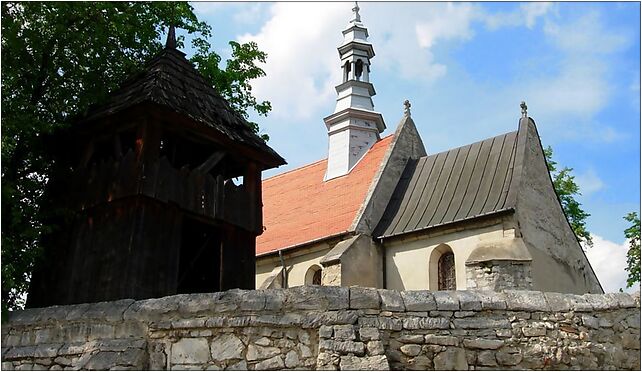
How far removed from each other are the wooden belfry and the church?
4924 mm

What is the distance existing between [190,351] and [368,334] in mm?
2017

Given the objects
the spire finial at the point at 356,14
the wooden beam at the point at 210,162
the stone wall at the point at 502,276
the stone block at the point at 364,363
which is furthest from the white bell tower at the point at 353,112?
the stone block at the point at 364,363

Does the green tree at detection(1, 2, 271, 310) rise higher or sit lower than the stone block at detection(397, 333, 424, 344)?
higher

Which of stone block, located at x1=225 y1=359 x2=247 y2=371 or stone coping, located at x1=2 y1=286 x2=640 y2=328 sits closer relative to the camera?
stone block, located at x1=225 y1=359 x2=247 y2=371

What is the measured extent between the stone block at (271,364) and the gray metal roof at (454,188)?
915cm

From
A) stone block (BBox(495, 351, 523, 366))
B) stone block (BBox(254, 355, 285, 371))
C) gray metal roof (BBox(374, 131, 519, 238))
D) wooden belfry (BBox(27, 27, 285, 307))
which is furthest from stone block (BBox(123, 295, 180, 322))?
gray metal roof (BBox(374, 131, 519, 238))

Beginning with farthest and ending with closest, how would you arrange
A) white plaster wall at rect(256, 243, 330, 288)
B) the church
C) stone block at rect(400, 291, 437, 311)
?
white plaster wall at rect(256, 243, 330, 288) → the church → stone block at rect(400, 291, 437, 311)

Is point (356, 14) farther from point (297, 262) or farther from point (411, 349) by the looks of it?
point (411, 349)

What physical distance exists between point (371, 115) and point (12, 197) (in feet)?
55.0

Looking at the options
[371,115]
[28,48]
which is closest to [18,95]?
[28,48]

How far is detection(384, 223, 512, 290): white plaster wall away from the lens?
15617 mm

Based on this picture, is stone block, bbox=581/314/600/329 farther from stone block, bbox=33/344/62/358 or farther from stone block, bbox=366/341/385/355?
stone block, bbox=33/344/62/358

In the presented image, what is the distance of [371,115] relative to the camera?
2497 centimetres

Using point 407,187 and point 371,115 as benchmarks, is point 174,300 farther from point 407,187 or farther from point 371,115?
point 371,115
